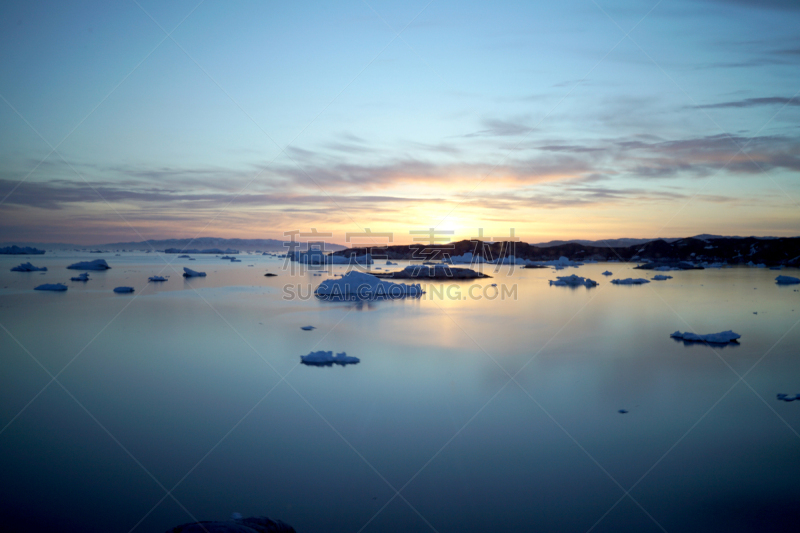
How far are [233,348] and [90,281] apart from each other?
706 inches

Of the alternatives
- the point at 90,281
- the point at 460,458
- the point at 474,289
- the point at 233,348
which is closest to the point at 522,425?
the point at 460,458

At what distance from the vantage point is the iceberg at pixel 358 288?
1725 cm

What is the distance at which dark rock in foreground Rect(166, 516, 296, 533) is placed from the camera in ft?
7.50

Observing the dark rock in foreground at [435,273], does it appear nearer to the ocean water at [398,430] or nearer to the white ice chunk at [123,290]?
the white ice chunk at [123,290]

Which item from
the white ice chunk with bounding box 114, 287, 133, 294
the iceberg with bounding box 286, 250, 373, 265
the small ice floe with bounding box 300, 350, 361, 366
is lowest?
the iceberg with bounding box 286, 250, 373, 265

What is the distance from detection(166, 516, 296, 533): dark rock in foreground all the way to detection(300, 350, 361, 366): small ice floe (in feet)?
15.4

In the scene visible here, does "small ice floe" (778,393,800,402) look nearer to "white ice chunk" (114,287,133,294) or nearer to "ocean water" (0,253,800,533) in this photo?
"ocean water" (0,253,800,533)

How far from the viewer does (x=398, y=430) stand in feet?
15.5

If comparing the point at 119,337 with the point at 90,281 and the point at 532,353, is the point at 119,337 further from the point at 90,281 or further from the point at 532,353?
the point at 90,281

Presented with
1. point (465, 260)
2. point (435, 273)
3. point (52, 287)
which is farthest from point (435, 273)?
point (465, 260)

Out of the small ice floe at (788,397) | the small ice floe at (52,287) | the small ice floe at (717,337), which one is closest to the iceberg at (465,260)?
the small ice floe at (52,287)

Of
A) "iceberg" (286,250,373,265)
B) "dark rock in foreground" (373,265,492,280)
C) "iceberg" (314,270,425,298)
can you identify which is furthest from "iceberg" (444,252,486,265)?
"iceberg" (314,270,425,298)

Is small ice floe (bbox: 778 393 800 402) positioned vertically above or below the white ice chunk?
above

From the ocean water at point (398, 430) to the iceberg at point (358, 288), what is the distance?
6.57 meters
